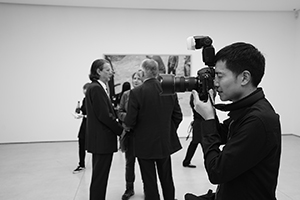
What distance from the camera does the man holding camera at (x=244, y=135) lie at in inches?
35.7

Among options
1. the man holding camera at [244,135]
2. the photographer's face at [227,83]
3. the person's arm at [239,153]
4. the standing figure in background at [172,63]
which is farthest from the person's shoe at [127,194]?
the standing figure in background at [172,63]

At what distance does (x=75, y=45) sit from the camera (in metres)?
5.74

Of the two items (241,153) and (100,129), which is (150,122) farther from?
(241,153)

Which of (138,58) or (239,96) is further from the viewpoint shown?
(138,58)

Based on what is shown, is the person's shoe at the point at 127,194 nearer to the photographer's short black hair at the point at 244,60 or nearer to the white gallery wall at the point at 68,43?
the photographer's short black hair at the point at 244,60

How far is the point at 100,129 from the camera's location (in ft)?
7.62

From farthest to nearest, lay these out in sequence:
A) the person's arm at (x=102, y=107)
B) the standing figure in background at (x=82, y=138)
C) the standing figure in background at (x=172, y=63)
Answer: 1. the standing figure in background at (x=172, y=63)
2. the standing figure in background at (x=82, y=138)
3. the person's arm at (x=102, y=107)

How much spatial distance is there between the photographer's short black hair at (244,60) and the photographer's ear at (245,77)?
1 cm

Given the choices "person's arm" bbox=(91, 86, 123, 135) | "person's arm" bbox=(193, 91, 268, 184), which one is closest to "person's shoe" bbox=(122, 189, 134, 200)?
"person's arm" bbox=(91, 86, 123, 135)

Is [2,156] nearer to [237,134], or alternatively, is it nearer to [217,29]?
[237,134]

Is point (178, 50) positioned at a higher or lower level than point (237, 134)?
higher

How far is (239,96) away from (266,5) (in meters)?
5.69

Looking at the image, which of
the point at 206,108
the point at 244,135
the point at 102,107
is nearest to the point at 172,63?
the point at 102,107

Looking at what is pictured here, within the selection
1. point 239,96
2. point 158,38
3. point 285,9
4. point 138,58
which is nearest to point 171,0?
point 158,38
